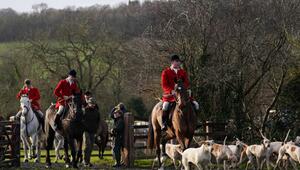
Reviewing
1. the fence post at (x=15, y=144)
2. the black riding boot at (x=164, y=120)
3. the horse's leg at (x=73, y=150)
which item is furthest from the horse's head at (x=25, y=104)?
the black riding boot at (x=164, y=120)

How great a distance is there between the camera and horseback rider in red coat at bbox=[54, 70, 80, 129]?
1389 centimetres

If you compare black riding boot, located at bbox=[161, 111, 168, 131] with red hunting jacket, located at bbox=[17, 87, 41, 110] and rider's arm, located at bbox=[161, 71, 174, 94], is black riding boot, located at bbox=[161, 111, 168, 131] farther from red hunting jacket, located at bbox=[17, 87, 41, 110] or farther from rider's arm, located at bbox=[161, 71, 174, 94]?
red hunting jacket, located at bbox=[17, 87, 41, 110]

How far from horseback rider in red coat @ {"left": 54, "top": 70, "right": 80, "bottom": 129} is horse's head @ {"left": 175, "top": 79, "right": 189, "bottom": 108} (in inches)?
121

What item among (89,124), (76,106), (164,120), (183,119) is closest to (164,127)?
(164,120)

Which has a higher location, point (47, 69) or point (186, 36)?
point (186, 36)

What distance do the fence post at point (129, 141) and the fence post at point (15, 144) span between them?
3.06 meters

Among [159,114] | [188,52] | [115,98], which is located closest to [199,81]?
[188,52]

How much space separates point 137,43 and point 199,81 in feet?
9.51

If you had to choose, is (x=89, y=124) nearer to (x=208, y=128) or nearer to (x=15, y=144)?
(x=15, y=144)

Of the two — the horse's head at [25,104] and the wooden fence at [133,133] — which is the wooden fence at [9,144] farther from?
the wooden fence at [133,133]

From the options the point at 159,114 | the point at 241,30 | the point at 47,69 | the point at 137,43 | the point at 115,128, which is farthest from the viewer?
the point at 47,69

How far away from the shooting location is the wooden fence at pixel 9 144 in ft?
47.7

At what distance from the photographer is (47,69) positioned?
3850 centimetres

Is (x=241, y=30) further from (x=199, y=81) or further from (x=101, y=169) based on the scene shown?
(x=101, y=169)
